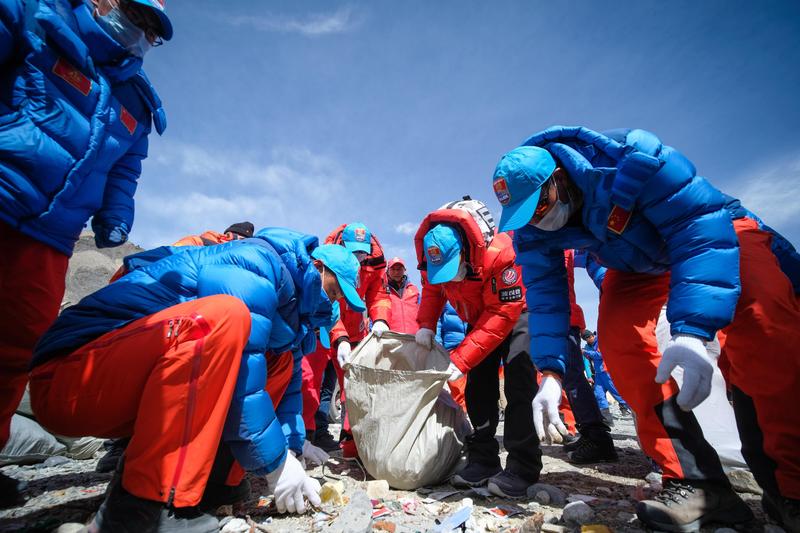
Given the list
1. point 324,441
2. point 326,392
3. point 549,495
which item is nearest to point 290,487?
point 549,495

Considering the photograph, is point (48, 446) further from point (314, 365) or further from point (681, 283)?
point (681, 283)

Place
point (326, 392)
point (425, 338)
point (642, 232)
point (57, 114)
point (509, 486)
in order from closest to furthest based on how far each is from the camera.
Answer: point (642, 232), point (57, 114), point (509, 486), point (425, 338), point (326, 392)

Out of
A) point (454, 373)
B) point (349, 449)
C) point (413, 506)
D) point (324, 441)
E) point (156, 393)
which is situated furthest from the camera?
point (324, 441)

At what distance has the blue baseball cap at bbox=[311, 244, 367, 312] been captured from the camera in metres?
2.37

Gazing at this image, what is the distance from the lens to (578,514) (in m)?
1.45

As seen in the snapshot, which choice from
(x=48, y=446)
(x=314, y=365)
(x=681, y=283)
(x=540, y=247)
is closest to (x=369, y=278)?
(x=314, y=365)

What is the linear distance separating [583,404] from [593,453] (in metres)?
0.36

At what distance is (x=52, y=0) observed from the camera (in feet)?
5.68

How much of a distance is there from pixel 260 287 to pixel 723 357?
230 cm

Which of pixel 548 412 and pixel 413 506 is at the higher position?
pixel 548 412

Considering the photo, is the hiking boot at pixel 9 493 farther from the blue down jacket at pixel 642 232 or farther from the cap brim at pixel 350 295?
the blue down jacket at pixel 642 232

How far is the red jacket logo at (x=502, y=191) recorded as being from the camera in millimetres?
1649

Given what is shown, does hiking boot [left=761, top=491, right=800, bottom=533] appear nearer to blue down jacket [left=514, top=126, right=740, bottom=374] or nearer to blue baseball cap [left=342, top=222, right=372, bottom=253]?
blue down jacket [left=514, top=126, right=740, bottom=374]

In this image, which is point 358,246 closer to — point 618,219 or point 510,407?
point 510,407
